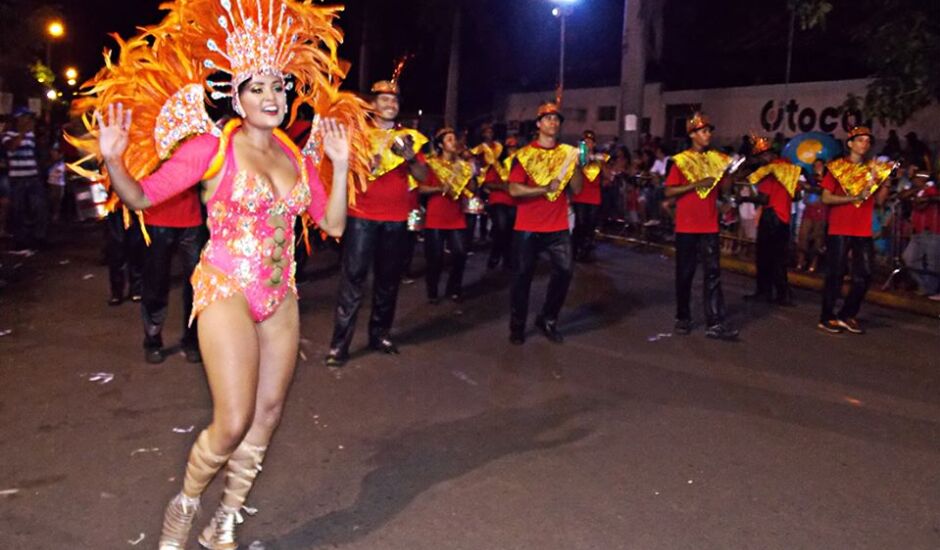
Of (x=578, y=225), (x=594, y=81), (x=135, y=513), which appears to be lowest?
(x=135, y=513)

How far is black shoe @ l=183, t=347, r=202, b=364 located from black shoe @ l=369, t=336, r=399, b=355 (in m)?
1.39

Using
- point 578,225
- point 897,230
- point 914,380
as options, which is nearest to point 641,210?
point 578,225

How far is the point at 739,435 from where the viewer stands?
5695 mm

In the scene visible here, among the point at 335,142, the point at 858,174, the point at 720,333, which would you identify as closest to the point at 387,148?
the point at 335,142

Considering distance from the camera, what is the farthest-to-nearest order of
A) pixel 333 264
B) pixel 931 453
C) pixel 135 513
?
pixel 333 264 → pixel 931 453 → pixel 135 513

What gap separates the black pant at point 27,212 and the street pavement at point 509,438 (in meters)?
4.70

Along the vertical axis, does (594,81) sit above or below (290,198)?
above

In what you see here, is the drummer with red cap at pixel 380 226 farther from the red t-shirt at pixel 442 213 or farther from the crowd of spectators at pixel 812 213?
the red t-shirt at pixel 442 213

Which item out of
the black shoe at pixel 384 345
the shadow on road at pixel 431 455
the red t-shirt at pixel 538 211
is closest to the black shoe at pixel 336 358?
the black shoe at pixel 384 345

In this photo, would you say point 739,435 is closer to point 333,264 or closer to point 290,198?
point 290,198

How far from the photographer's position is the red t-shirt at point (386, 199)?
7.23 meters

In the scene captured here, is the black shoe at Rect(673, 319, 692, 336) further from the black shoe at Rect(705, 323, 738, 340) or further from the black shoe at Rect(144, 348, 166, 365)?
the black shoe at Rect(144, 348, 166, 365)

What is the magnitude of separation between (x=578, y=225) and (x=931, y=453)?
8194 mm

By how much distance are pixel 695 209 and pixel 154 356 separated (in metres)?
4.92
